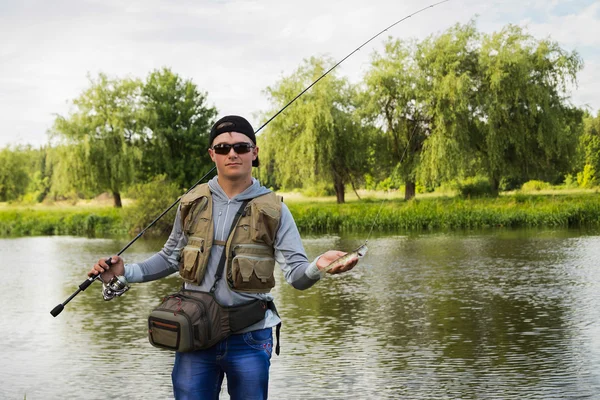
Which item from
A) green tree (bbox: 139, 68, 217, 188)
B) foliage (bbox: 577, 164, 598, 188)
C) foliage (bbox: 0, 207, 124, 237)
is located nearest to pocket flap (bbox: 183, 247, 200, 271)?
foliage (bbox: 0, 207, 124, 237)

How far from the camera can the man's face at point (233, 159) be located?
11.8 feet

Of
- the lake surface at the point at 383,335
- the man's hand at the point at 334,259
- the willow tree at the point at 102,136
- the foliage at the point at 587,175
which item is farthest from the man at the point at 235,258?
the foliage at the point at 587,175

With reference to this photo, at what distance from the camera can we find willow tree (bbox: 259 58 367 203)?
128 feet

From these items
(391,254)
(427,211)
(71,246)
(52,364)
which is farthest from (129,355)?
(427,211)

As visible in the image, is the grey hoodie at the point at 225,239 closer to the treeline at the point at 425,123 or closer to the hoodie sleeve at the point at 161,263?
the hoodie sleeve at the point at 161,263

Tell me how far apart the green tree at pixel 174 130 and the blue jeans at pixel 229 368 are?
4796cm

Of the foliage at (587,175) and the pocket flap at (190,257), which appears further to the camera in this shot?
the foliage at (587,175)

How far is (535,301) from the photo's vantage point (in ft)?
39.5

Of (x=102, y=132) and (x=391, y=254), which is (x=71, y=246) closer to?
(x=391, y=254)

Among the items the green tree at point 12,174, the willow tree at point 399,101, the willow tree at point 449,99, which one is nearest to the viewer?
the willow tree at point 449,99

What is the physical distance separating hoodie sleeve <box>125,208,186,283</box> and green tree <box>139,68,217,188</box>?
47607mm

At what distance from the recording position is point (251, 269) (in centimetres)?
349

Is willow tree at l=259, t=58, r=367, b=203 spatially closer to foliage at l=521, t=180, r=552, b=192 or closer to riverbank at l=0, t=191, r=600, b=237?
riverbank at l=0, t=191, r=600, b=237

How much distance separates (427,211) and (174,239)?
2875cm
